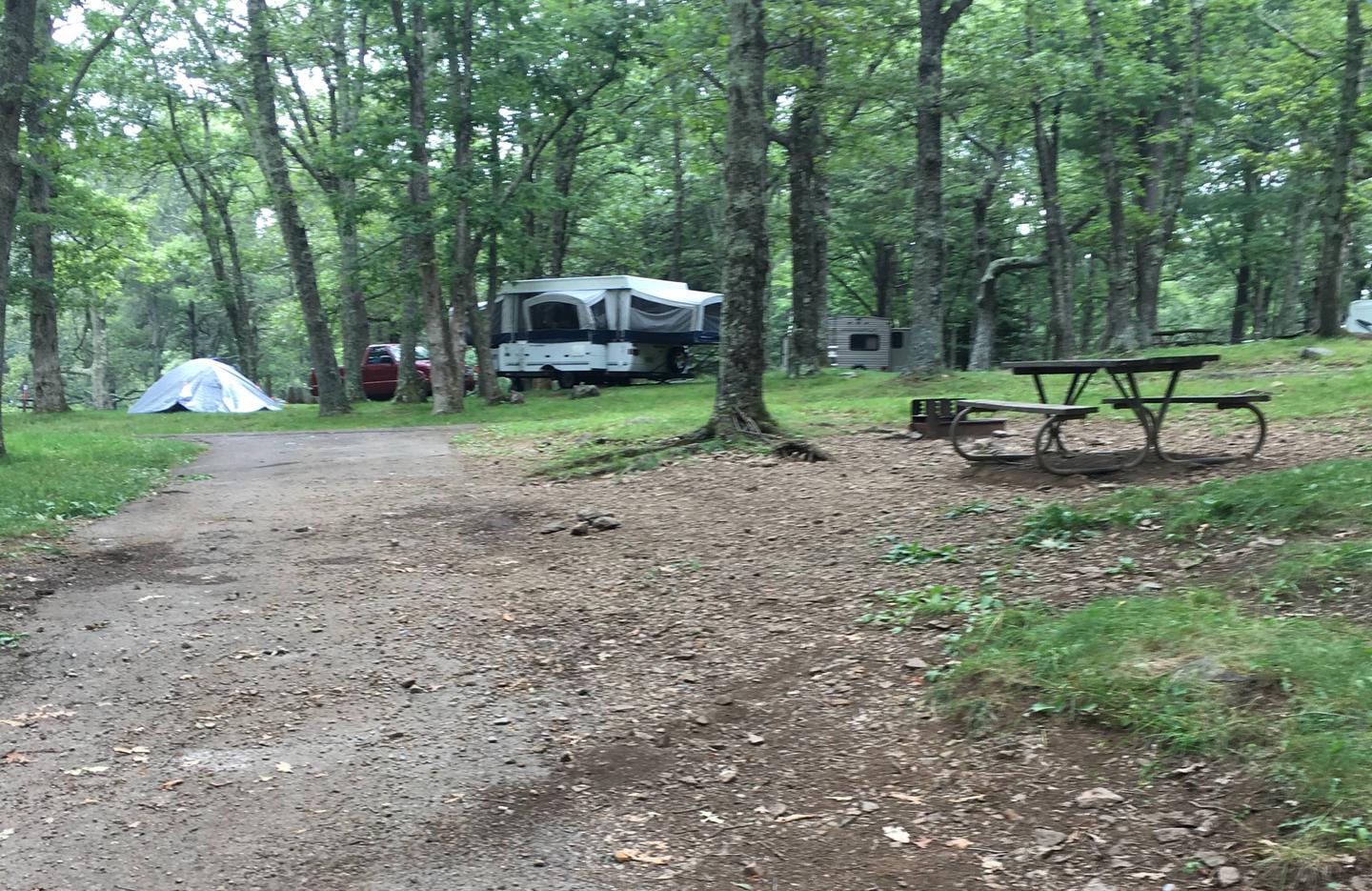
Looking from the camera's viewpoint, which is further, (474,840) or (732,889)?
(474,840)

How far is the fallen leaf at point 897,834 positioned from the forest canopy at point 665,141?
34.8 ft

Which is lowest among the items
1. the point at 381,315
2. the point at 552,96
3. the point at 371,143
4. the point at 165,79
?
the point at 381,315

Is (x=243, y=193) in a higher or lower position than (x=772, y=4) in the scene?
higher

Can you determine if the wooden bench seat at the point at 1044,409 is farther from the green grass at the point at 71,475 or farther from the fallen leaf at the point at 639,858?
the green grass at the point at 71,475

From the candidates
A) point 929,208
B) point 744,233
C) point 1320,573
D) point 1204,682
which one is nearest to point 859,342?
point 929,208

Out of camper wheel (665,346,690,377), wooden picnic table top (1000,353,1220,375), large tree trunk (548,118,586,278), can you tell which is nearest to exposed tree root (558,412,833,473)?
wooden picnic table top (1000,353,1220,375)

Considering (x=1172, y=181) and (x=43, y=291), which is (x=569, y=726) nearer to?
(x=43, y=291)

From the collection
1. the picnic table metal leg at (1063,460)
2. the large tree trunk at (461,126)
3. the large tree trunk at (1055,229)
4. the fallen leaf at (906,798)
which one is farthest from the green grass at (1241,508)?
the large tree trunk at (1055,229)

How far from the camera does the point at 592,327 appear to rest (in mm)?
24031

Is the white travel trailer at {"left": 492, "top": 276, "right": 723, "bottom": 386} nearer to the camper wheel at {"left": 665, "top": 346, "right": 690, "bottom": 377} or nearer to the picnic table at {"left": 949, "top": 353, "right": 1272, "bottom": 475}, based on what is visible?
the camper wheel at {"left": 665, "top": 346, "right": 690, "bottom": 377}

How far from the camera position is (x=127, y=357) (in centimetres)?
4888

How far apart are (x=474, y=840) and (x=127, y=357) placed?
5342cm

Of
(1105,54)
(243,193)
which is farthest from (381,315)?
(1105,54)

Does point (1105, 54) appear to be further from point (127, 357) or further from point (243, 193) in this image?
point (127, 357)
